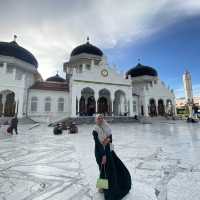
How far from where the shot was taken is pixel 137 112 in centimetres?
3122

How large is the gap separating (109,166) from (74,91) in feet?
68.1

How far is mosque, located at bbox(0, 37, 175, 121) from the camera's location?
21.6 meters

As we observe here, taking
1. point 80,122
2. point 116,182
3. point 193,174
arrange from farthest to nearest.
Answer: point 80,122, point 193,174, point 116,182

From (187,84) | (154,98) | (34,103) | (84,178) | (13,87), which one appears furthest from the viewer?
(187,84)

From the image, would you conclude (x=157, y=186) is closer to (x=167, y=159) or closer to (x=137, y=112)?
(x=167, y=159)

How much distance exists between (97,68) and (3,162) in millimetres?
22114

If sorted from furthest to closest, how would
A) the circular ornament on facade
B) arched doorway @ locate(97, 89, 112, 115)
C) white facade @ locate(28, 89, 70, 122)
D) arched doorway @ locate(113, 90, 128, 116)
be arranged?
arched doorway @ locate(113, 90, 128, 116) → arched doorway @ locate(97, 89, 112, 115) → the circular ornament on facade → white facade @ locate(28, 89, 70, 122)

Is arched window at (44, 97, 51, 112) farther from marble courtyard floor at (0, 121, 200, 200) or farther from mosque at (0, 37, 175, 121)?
marble courtyard floor at (0, 121, 200, 200)

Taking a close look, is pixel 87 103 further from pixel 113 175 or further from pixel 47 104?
pixel 113 175

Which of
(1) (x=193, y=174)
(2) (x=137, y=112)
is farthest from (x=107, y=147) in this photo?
(2) (x=137, y=112)

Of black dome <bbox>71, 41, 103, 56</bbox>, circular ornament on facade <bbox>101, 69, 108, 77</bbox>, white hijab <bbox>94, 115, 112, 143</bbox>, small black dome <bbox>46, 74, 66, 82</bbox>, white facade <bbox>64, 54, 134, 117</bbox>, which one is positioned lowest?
white hijab <bbox>94, 115, 112, 143</bbox>

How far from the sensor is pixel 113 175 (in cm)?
235

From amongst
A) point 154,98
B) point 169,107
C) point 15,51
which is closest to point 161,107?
point 154,98

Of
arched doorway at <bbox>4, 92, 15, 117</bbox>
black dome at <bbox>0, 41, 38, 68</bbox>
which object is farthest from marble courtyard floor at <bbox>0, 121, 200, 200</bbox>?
black dome at <bbox>0, 41, 38, 68</bbox>
